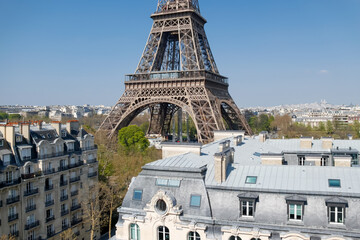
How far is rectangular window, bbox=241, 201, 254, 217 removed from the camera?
14.6m

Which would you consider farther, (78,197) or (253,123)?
(253,123)

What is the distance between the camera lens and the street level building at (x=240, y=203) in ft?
45.1

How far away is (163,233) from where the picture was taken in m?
15.2

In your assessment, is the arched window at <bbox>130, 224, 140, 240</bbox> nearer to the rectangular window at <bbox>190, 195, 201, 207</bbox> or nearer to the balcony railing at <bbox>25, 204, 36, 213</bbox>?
the rectangular window at <bbox>190, 195, 201, 207</bbox>

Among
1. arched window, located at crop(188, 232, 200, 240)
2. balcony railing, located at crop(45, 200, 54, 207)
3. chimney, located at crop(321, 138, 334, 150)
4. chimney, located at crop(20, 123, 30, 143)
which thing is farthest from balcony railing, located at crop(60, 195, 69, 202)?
chimney, located at crop(321, 138, 334, 150)

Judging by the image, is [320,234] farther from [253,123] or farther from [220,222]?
Result: [253,123]

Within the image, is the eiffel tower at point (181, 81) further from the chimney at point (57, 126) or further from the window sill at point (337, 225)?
the window sill at point (337, 225)

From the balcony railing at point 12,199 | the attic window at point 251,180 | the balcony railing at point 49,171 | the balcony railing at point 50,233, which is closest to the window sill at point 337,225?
the attic window at point 251,180

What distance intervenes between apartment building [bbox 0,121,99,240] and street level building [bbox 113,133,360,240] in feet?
40.2

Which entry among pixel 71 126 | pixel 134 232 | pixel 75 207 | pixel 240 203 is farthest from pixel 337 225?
pixel 71 126

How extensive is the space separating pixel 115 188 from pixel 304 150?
20767 millimetres

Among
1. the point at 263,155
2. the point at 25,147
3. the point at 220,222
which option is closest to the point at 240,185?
the point at 220,222

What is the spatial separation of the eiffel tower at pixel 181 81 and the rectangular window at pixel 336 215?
33816 mm

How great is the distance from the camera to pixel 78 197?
31062 millimetres
